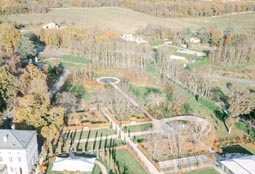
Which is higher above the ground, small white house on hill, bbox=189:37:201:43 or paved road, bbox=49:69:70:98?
small white house on hill, bbox=189:37:201:43

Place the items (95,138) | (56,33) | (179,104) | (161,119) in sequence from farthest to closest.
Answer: (56,33)
(179,104)
(161,119)
(95,138)

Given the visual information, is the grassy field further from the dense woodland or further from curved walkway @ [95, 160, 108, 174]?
curved walkway @ [95, 160, 108, 174]

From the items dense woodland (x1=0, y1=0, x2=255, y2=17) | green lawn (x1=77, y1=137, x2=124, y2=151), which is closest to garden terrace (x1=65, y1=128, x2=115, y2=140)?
green lawn (x1=77, y1=137, x2=124, y2=151)

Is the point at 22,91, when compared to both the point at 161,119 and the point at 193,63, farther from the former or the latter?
the point at 193,63

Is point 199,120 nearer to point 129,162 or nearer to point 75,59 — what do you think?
point 129,162

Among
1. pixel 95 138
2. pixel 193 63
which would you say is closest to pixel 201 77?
pixel 193 63

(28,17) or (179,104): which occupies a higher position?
(28,17)

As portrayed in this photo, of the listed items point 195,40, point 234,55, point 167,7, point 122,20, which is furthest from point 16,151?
point 167,7
